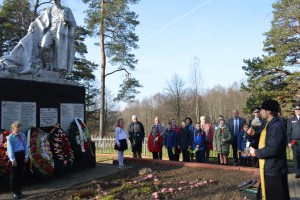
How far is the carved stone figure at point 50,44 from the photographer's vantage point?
862cm

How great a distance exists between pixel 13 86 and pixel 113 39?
58.9ft

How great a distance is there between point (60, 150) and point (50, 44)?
2.93 m

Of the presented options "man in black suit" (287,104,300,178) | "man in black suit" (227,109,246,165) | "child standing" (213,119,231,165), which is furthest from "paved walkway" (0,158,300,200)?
"man in black suit" (227,109,246,165)

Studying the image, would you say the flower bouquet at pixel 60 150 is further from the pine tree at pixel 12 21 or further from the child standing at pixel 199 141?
the pine tree at pixel 12 21

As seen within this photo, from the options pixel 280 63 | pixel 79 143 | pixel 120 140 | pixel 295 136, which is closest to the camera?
pixel 295 136

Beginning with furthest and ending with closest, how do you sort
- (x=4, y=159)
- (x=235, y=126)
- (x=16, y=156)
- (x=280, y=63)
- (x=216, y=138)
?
(x=280, y=63) → (x=235, y=126) → (x=216, y=138) → (x=4, y=159) → (x=16, y=156)

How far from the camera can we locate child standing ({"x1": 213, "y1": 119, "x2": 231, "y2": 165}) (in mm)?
10125

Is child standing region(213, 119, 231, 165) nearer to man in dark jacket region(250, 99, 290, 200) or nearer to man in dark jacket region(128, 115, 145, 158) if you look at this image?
man in dark jacket region(128, 115, 145, 158)

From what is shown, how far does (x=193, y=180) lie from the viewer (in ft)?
25.2

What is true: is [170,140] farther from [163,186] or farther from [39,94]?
[39,94]

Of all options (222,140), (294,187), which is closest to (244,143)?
(222,140)

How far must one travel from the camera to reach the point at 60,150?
26.9 ft

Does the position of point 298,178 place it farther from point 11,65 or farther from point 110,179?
point 11,65

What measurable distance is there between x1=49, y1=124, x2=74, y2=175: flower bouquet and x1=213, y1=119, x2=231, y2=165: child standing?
4403 mm
